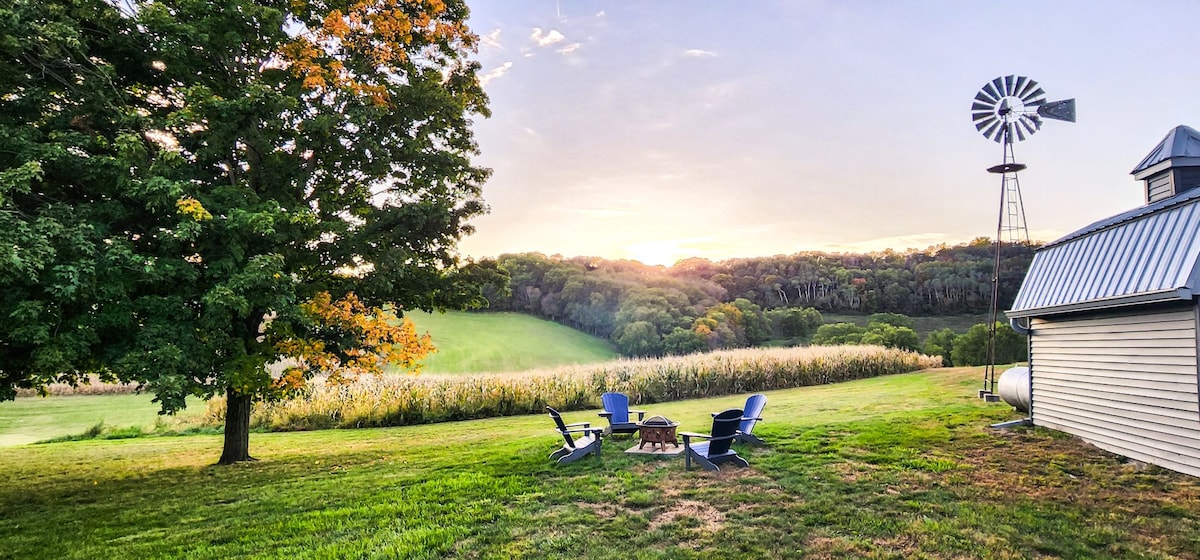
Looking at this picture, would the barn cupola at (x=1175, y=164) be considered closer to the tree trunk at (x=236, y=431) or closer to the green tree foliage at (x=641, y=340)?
the tree trunk at (x=236, y=431)

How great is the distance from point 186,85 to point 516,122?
10.5 metres

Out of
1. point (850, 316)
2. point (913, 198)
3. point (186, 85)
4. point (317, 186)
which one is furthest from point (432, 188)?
point (850, 316)

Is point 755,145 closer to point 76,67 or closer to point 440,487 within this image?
point 440,487

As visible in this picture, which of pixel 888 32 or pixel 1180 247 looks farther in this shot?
pixel 888 32

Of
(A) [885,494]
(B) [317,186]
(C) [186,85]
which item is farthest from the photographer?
(B) [317,186]

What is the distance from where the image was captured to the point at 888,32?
14.4 m

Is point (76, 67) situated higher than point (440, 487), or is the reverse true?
point (76, 67)

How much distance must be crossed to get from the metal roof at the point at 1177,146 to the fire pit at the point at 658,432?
34.2 feet

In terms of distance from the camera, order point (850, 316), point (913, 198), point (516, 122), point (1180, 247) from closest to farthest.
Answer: point (1180, 247)
point (516, 122)
point (913, 198)
point (850, 316)

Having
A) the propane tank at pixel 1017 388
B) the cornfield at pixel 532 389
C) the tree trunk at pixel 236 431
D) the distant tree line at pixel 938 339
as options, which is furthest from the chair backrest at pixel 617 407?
the distant tree line at pixel 938 339

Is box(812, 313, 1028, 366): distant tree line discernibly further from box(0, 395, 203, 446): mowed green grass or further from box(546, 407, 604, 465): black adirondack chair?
box(0, 395, 203, 446): mowed green grass

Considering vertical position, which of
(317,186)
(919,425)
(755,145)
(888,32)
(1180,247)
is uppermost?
(888,32)

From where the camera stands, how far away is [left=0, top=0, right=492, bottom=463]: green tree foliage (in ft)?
21.4

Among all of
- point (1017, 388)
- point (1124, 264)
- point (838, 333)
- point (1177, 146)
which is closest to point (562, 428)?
point (1124, 264)
